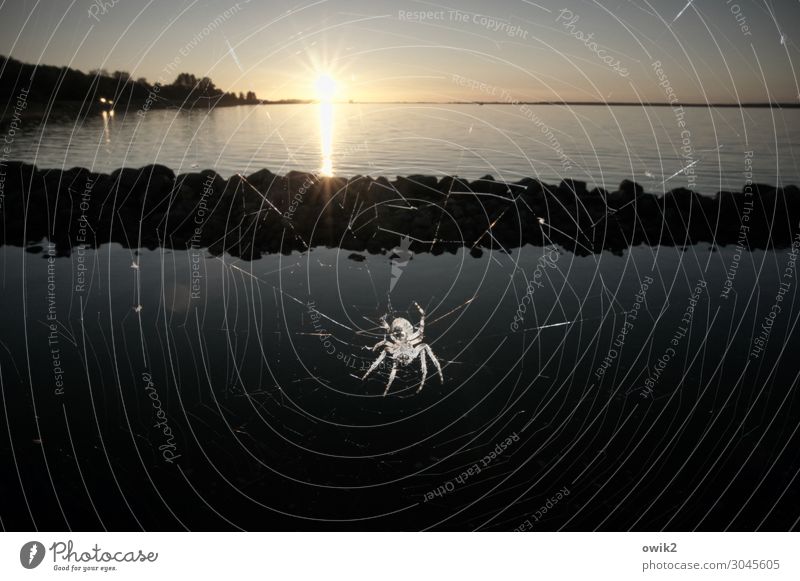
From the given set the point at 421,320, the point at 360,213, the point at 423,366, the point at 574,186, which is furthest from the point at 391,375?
the point at 574,186

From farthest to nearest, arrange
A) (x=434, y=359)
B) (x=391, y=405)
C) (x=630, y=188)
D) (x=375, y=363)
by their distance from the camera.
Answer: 1. (x=630, y=188)
2. (x=434, y=359)
3. (x=375, y=363)
4. (x=391, y=405)

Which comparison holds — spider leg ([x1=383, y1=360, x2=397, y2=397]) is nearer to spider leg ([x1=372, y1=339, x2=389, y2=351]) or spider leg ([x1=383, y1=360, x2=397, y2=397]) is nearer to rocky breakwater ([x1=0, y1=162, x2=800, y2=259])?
spider leg ([x1=372, y1=339, x2=389, y2=351])

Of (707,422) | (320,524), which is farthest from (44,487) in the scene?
(707,422)

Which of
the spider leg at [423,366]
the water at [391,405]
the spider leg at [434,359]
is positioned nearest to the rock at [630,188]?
the water at [391,405]

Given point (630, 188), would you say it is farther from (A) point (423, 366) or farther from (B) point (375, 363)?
(B) point (375, 363)

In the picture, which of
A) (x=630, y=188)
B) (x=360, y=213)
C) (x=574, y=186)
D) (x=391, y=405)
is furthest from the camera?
(x=630, y=188)

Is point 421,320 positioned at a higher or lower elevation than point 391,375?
higher
